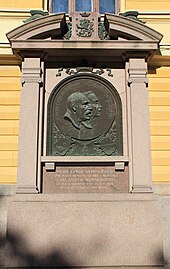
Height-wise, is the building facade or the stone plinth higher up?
the building facade

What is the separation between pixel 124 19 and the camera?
9.74 meters

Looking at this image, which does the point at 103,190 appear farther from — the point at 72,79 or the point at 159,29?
the point at 159,29

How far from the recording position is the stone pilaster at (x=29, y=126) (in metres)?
9.05

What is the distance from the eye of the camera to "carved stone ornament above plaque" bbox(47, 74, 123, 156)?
9539 mm

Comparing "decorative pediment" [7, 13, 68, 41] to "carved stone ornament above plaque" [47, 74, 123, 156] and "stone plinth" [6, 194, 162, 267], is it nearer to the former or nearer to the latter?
"carved stone ornament above plaque" [47, 74, 123, 156]

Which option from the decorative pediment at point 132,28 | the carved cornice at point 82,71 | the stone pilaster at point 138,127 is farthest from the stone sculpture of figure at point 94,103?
the decorative pediment at point 132,28

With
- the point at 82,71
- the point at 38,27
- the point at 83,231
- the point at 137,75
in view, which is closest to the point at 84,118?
the point at 82,71

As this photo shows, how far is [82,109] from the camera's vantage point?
9.71 m

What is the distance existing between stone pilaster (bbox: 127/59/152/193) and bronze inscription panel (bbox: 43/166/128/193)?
11.5 inches

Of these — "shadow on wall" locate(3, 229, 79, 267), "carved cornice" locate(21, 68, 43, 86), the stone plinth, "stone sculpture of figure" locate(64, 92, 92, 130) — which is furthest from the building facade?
"stone sculpture of figure" locate(64, 92, 92, 130)

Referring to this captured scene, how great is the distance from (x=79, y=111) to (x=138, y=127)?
127 centimetres

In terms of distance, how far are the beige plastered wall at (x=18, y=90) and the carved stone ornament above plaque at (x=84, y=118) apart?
0.79 metres

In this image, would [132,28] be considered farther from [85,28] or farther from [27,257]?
[27,257]

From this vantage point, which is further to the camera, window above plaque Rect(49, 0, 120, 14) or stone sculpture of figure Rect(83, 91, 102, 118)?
window above plaque Rect(49, 0, 120, 14)
